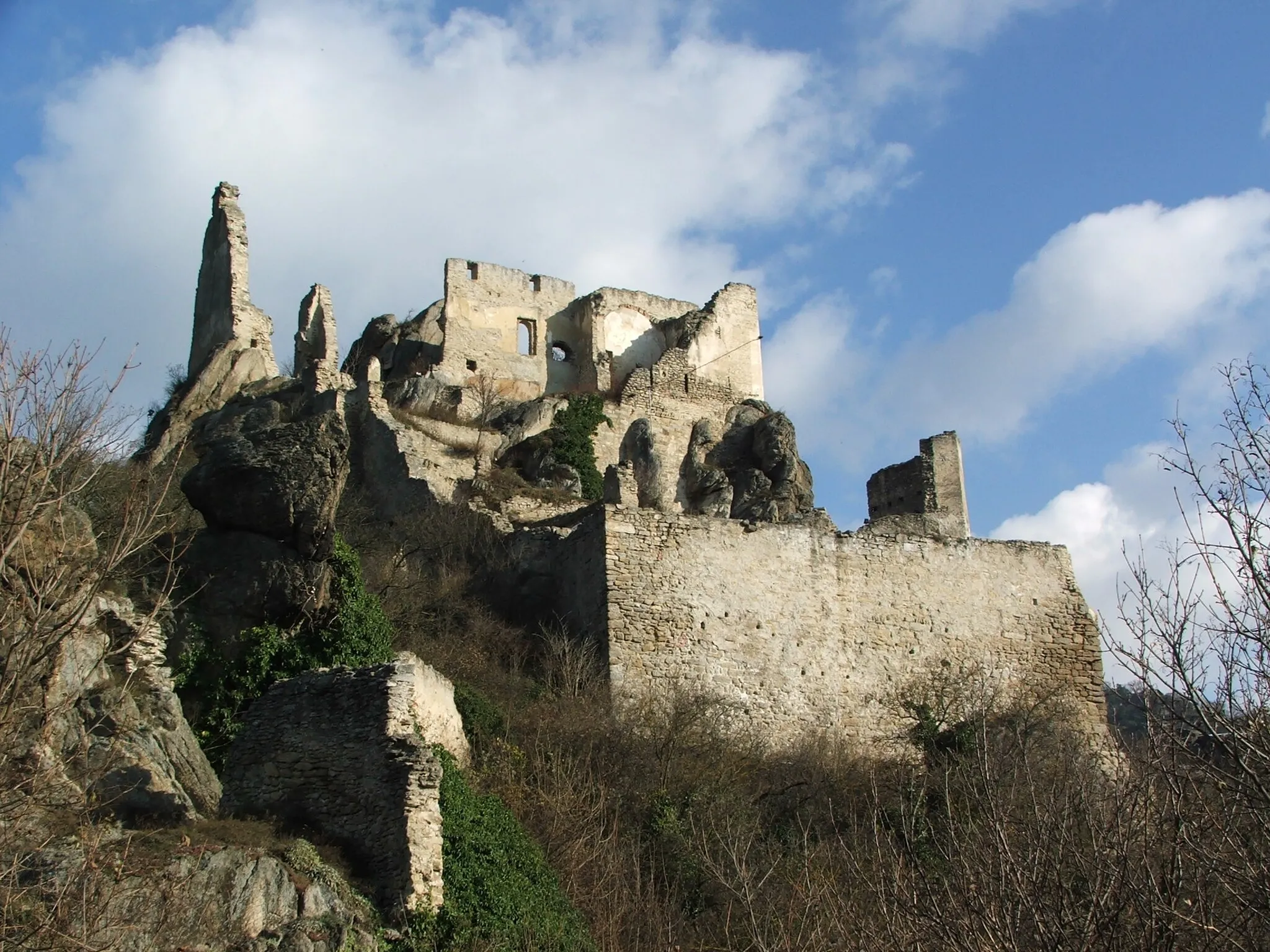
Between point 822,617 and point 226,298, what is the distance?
20.4 m

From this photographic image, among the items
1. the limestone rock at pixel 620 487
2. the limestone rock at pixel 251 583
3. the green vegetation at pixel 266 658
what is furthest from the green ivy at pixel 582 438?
the green vegetation at pixel 266 658

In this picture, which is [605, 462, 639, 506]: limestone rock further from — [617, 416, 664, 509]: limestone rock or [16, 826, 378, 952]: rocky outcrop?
[16, 826, 378, 952]: rocky outcrop

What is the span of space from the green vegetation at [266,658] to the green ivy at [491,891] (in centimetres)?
227

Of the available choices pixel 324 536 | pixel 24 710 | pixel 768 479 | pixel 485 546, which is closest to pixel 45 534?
pixel 24 710

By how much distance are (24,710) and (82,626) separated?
2.72 metres

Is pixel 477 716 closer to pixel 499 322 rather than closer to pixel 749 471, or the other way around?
pixel 749 471

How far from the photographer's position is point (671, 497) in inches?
1271

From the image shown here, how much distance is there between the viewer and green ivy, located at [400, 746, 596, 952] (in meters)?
14.7

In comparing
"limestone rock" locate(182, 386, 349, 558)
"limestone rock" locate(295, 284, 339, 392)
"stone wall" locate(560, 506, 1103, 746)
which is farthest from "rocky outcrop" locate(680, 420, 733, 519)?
"limestone rock" locate(182, 386, 349, 558)

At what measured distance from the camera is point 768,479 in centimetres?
3225

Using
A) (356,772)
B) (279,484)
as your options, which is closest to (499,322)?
(279,484)

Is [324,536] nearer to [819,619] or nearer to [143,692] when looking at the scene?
[143,692]

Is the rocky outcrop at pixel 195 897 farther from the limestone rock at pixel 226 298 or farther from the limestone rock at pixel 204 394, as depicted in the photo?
the limestone rock at pixel 226 298

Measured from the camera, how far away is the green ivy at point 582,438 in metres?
30.9
